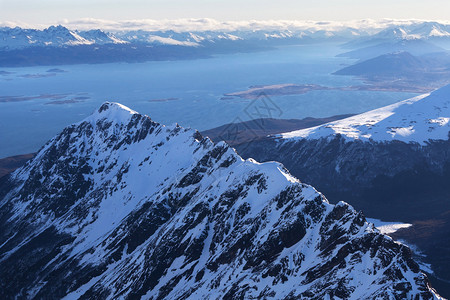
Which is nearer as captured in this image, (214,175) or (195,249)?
(195,249)

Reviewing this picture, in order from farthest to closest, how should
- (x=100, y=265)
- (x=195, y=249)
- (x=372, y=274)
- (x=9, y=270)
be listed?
(x=9, y=270) → (x=100, y=265) → (x=195, y=249) → (x=372, y=274)

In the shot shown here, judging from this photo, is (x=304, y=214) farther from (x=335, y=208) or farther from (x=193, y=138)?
(x=193, y=138)

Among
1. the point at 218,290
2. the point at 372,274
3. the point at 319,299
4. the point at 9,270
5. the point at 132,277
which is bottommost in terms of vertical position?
the point at 9,270

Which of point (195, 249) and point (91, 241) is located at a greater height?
point (195, 249)

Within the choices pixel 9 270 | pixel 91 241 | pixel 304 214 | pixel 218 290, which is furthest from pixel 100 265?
pixel 304 214

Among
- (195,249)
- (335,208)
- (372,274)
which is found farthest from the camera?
(195,249)

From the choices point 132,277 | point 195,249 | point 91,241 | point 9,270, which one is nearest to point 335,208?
point 195,249
